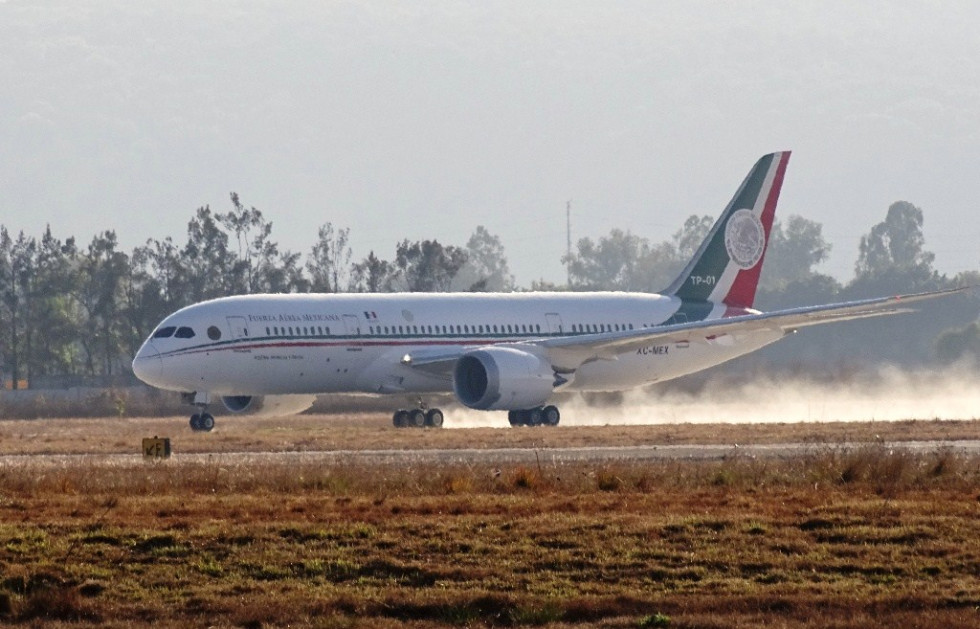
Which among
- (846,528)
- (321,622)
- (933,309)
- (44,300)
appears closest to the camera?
(321,622)

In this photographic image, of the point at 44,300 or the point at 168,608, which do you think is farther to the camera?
the point at 44,300

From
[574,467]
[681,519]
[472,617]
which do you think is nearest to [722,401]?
[574,467]

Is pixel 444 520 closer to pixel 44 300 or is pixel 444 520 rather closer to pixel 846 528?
pixel 846 528

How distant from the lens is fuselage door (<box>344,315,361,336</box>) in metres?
48.0

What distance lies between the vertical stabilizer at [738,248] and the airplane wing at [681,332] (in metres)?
4.14

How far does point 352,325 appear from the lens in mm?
48156

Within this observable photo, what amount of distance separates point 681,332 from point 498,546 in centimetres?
3141

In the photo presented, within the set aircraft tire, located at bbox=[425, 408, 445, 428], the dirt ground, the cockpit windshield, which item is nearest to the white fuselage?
the cockpit windshield

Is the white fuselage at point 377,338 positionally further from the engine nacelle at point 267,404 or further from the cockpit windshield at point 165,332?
the engine nacelle at point 267,404

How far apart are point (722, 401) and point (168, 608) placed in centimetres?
4641

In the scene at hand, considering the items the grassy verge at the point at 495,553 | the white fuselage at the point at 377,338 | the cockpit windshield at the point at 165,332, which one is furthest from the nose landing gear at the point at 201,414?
the grassy verge at the point at 495,553

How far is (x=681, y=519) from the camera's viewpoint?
66.4 feet

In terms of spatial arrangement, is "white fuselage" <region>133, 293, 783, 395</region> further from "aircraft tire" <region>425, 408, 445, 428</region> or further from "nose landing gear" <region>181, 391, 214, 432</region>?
"aircraft tire" <region>425, 408, 445, 428</region>

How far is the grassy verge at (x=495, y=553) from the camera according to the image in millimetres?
15820
